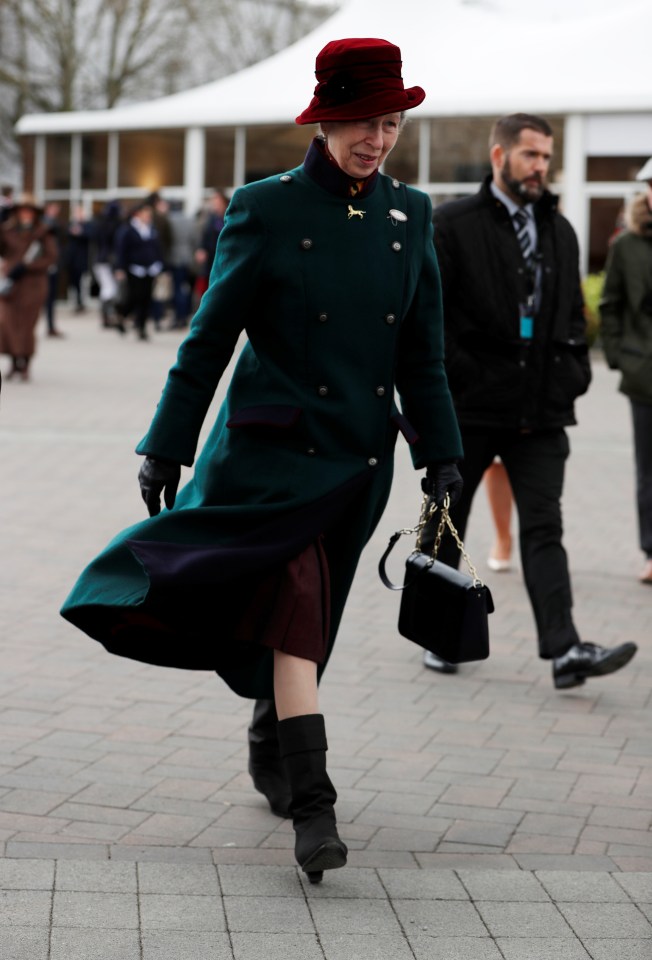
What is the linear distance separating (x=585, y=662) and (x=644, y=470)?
2.31 meters

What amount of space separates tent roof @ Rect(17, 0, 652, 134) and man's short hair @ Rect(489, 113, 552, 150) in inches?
770

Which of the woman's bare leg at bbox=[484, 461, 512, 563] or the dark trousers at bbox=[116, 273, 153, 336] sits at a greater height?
the dark trousers at bbox=[116, 273, 153, 336]

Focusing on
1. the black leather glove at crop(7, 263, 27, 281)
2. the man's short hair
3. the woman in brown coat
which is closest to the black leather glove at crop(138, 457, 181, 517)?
the man's short hair

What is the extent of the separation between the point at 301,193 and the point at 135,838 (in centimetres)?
160

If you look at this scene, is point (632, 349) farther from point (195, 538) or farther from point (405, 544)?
point (195, 538)

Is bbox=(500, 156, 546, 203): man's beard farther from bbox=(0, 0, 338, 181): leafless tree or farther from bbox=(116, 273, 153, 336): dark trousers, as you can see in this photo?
bbox=(0, 0, 338, 181): leafless tree

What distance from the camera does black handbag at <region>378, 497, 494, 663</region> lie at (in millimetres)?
4020

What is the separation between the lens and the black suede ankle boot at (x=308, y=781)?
3668 mm

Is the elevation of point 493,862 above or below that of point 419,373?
below

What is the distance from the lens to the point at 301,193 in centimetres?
378

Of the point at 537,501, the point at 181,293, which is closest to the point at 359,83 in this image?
the point at 537,501

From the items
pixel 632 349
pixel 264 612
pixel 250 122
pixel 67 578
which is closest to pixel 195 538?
pixel 264 612

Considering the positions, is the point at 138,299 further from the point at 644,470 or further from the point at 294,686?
the point at 294,686

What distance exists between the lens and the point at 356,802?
14.3 ft
